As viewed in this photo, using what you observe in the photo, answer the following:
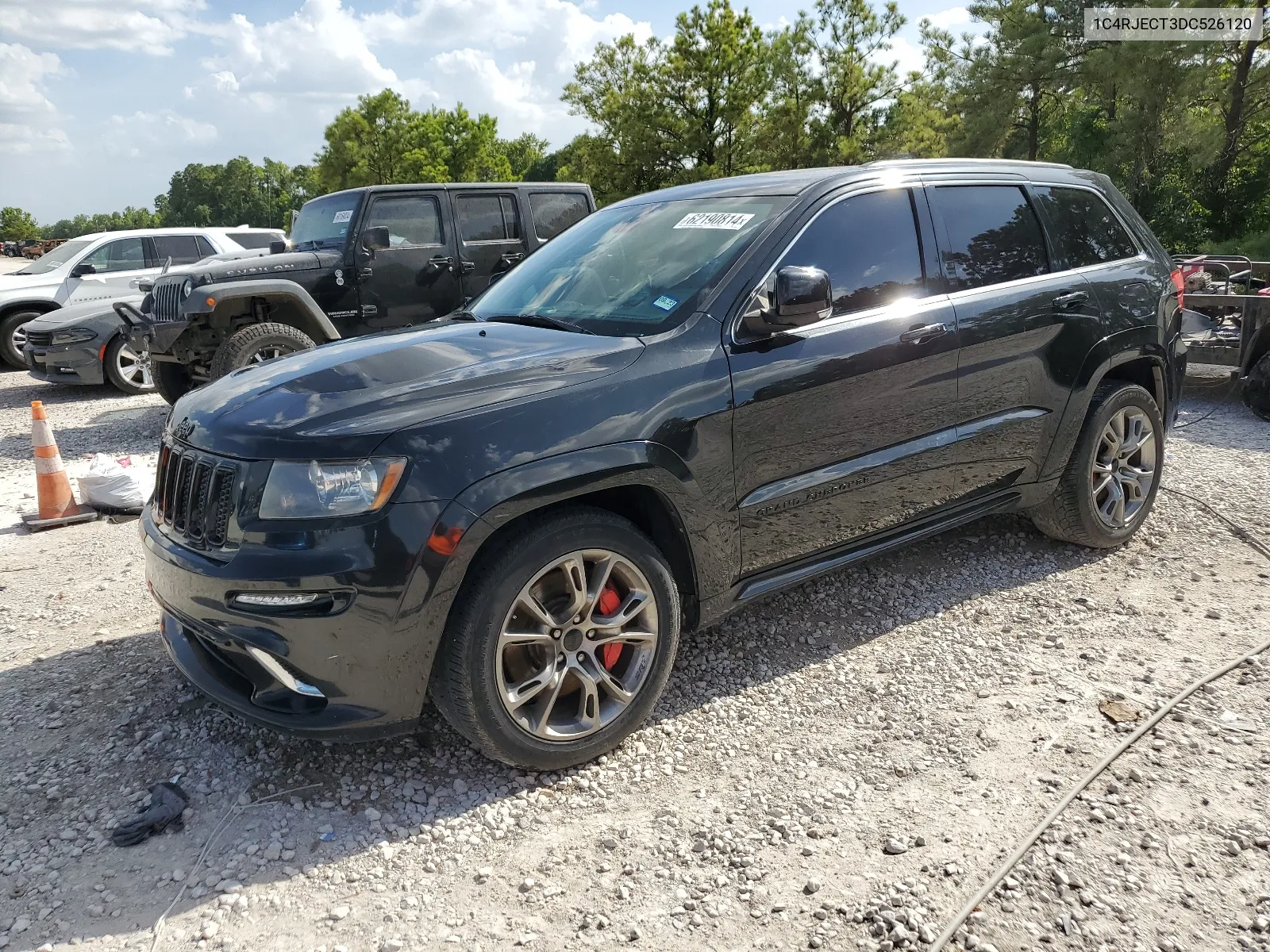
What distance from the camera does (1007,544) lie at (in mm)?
4969

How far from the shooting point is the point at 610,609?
3096mm

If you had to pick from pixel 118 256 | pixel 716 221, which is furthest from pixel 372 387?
pixel 118 256

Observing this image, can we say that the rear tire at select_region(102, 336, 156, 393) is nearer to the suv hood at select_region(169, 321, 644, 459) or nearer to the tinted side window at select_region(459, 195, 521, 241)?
the tinted side window at select_region(459, 195, 521, 241)

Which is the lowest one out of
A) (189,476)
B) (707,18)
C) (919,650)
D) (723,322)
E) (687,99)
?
(919,650)

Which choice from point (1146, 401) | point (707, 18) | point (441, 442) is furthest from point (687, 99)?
point (441, 442)

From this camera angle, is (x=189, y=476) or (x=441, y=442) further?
(x=189, y=476)

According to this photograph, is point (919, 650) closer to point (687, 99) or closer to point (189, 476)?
point (189, 476)

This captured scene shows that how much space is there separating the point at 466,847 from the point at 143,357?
30.8ft

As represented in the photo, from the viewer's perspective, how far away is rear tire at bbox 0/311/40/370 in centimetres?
1244

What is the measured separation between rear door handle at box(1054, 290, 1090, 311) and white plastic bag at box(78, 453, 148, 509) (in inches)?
214

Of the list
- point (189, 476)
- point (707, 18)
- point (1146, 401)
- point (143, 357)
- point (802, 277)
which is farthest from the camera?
point (707, 18)

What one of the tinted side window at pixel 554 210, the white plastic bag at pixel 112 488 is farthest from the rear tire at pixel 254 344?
the tinted side window at pixel 554 210

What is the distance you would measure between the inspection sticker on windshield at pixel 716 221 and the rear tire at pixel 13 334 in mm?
11799

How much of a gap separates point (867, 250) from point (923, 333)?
0.40 m
